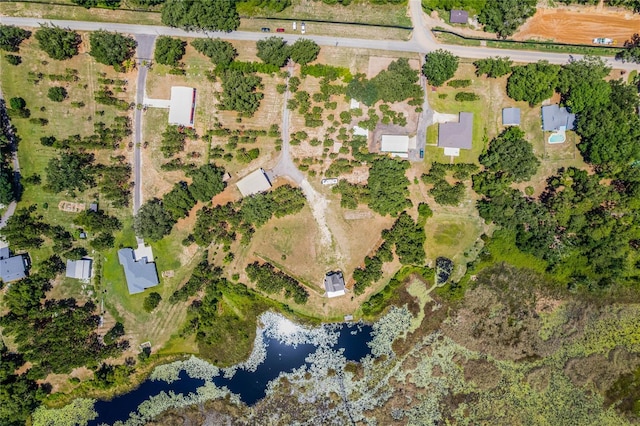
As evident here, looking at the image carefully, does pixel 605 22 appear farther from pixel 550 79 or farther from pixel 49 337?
pixel 49 337

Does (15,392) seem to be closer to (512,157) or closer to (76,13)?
(76,13)

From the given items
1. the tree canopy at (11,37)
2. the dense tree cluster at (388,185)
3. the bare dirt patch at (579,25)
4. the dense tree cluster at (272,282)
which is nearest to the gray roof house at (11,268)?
the tree canopy at (11,37)

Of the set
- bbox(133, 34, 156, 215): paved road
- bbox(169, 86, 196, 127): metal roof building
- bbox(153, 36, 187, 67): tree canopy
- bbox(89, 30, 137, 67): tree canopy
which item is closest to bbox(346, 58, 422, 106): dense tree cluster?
bbox(169, 86, 196, 127): metal roof building

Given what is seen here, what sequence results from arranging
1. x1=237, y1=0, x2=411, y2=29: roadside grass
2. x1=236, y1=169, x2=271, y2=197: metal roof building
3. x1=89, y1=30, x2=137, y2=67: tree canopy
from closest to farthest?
x1=89, y1=30, x2=137, y2=67: tree canopy < x1=236, y1=169, x2=271, y2=197: metal roof building < x1=237, y1=0, x2=411, y2=29: roadside grass

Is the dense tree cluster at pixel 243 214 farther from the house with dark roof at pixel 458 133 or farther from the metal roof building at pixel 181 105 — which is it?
the house with dark roof at pixel 458 133

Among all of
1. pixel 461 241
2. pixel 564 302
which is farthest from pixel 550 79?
pixel 564 302

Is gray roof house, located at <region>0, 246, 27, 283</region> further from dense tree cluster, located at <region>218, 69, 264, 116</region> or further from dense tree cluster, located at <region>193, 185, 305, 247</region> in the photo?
dense tree cluster, located at <region>218, 69, 264, 116</region>
